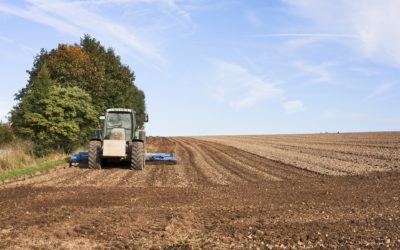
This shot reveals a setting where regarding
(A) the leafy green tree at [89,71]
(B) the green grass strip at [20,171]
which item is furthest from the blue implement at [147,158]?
(A) the leafy green tree at [89,71]

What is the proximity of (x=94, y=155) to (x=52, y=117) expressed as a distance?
9690 millimetres

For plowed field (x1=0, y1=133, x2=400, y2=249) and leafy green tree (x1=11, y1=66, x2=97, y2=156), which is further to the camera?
leafy green tree (x1=11, y1=66, x2=97, y2=156)

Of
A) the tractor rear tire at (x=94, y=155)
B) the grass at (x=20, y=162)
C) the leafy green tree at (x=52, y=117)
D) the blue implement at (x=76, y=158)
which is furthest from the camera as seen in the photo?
the leafy green tree at (x=52, y=117)

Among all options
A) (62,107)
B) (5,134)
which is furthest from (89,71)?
(62,107)

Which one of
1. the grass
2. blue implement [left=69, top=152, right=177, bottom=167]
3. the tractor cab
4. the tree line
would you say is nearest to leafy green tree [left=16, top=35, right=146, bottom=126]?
the tree line

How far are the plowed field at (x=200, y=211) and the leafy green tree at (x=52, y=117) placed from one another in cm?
1086

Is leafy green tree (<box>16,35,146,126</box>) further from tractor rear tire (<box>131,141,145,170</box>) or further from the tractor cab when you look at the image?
tractor rear tire (<box>131,141,145,170</box>)

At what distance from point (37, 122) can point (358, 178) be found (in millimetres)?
19151

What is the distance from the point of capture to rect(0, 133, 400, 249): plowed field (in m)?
7.69

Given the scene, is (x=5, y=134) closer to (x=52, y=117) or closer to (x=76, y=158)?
(x=52, y=117)

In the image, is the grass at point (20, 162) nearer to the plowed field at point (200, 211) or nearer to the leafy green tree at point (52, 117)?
the leafy green tree at point (52, 117)

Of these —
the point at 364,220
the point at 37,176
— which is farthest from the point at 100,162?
the point at 364,220

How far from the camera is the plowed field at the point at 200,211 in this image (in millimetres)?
7690

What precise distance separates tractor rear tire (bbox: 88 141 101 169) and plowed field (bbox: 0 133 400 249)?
2.20m
